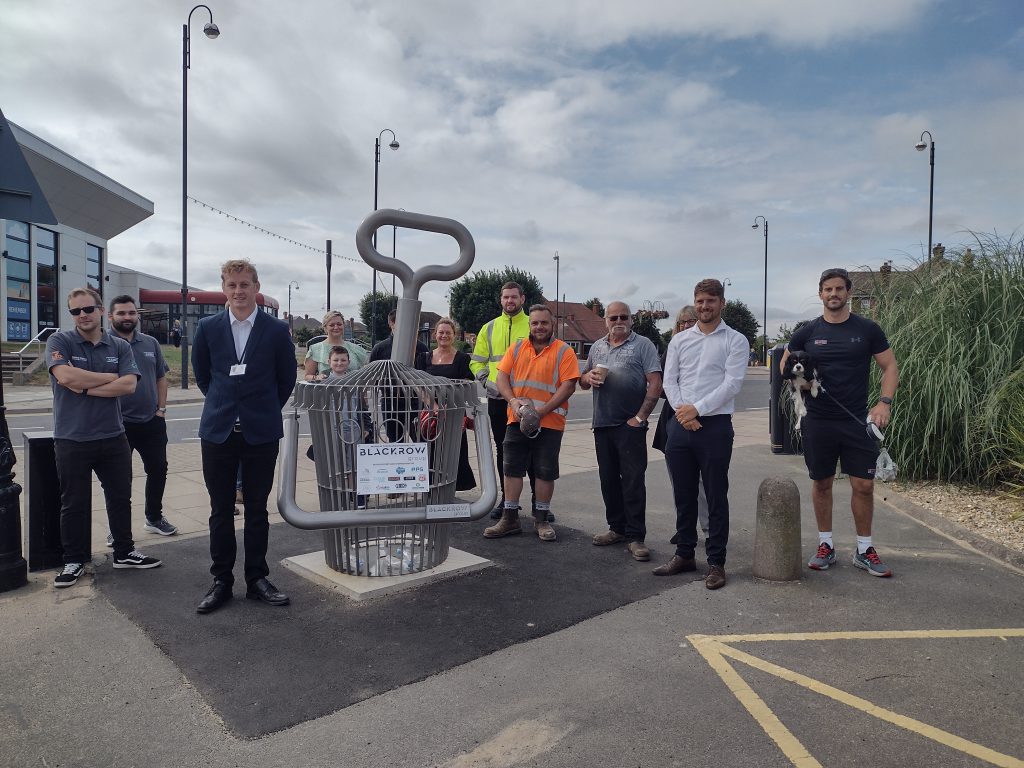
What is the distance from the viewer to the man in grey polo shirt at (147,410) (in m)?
5.06

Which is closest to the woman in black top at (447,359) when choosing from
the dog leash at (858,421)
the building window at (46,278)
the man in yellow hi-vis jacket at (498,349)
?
the man in yellow hi-vis jacket at (498,349)

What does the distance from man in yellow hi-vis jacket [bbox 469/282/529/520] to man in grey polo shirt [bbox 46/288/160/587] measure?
263cm

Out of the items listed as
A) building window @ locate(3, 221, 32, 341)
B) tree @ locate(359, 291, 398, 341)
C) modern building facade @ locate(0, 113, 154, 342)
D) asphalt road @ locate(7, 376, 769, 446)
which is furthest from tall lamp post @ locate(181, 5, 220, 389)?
tree @ locate(359, 291, 398, 341)

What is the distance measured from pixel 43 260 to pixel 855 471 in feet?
131

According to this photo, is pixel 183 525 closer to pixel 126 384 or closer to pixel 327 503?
pixel 126 384

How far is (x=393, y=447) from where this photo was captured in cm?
398

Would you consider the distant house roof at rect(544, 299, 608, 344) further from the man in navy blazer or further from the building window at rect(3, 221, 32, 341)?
the man in navy blazer

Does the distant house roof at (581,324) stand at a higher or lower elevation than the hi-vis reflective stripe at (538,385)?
higher

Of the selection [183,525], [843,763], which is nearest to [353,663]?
[843,763]

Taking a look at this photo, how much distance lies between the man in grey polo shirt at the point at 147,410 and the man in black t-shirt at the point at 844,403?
14.8 feet

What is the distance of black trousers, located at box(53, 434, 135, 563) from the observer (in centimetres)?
434

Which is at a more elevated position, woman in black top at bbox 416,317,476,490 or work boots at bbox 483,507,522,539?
woman in black top at bbox 416,317,476,490

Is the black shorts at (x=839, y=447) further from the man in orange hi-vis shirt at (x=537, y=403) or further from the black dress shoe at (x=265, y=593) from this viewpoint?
the black dress shoe at (x=265, y=593)

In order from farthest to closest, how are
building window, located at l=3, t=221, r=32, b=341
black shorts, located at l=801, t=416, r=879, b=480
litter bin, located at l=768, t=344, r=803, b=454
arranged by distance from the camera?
building window, located at l=3, t=221, r=32, b=341 → litter bin, located at l=768, t=344, r=803, b=454 → black shorts, located at l=801, t=416, r=879, b=480
